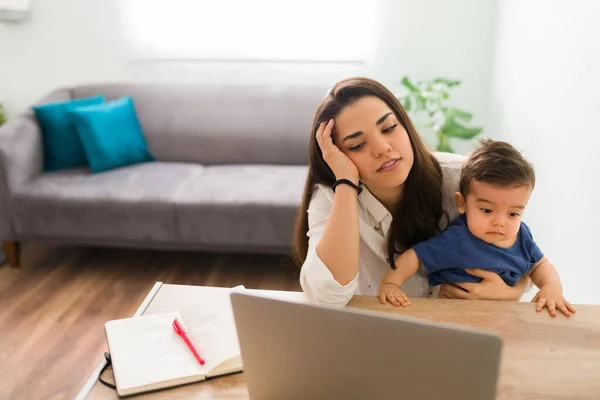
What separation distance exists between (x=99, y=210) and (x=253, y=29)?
153 centimetres

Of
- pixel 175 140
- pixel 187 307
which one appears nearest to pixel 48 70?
pixel 175 140

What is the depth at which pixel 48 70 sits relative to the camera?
3.61 metres

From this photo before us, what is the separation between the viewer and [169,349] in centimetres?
93

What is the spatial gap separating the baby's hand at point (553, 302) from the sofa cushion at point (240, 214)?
62.0 inches

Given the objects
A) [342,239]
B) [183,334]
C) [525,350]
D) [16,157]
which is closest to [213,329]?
[183,334]

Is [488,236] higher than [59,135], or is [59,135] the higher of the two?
[488,236]

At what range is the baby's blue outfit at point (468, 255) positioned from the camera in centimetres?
115

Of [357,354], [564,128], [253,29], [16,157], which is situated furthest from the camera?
[253,29]

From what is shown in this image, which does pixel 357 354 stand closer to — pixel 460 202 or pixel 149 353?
pixel 149 353

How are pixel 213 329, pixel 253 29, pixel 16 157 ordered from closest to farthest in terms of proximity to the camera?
pixel 213 329 → pixel 16 157 → pixel 253 29

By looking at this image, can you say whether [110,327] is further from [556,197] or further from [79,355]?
[556,197]

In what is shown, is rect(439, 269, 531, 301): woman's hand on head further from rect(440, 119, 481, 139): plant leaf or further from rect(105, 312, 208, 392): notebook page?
rect(440, 119, 481, 139): plant leaf

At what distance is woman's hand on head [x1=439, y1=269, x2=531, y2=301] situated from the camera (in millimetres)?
1138

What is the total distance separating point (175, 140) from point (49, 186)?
75 centimetres
